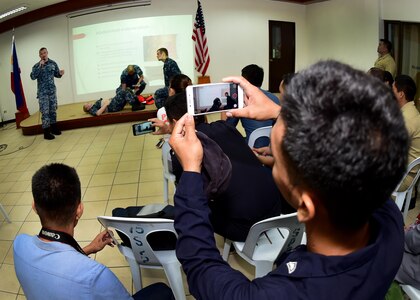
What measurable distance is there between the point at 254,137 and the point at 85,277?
202cm

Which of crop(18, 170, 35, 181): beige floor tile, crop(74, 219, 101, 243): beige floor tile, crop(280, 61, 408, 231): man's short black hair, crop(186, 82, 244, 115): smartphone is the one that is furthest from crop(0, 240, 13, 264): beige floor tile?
crop(280, 61, 408, 231): man's short black hair

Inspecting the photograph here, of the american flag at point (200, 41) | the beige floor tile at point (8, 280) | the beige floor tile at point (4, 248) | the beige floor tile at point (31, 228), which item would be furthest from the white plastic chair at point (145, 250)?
the american flag at point (200, 41)

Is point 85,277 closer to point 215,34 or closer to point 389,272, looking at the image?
point 389,272

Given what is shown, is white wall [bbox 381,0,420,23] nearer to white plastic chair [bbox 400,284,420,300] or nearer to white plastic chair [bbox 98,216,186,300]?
white plastic chair [bbox 400,284,420,300]

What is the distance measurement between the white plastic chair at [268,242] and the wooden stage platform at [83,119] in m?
5.44

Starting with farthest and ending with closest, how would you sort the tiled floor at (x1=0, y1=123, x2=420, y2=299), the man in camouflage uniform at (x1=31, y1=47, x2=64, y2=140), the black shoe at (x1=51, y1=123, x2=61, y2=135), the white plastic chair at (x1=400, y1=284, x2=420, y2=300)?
the black shoe at (x1=51, y1=123, x2=61, y2=135)
the man in camouflage uniform at (x1=31, y1=47, x2=64, y2=140)
the tiled floor at (x1=0, y1=123, x2=420, y2=299)
the white plastic chair at (x1=400, y1=284, x2=420, y2=300)

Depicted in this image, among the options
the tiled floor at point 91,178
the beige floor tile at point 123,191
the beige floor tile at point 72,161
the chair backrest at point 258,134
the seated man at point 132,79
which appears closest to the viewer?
the tiled floor at point 91,178

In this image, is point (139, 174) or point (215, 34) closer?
point (139, 174)

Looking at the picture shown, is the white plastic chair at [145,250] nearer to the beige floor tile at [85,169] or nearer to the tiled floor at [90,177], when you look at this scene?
the tiled floor at [90,177]

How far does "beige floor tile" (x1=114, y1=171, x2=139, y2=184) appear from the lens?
3.99m

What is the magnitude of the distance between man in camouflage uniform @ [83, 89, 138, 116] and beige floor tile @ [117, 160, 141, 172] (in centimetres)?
263

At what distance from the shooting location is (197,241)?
2.17 ft

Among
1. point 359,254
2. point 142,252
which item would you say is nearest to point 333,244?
point 359,254

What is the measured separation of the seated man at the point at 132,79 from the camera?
7.01 m
